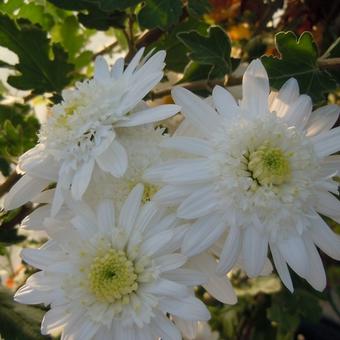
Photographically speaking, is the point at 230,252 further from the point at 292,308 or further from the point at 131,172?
the point at 292,308

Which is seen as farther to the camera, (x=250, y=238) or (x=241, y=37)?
(x=241, y=37)

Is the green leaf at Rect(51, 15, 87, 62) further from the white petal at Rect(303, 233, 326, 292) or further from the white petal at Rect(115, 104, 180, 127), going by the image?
the white petal at Rect(303, 233, 326, 292)

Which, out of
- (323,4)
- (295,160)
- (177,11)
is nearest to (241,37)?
(323,4)

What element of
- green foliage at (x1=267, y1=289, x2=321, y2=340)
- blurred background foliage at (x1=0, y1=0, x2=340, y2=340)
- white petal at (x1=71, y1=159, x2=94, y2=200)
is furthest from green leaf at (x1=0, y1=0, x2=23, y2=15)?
green foliage at (x1=267, y1=289, x2=321, y2=340)

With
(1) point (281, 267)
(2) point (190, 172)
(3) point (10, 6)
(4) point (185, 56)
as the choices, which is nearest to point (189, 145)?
(2) point (190, 172)

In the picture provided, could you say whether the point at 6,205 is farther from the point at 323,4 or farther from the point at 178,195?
the point at 323,4

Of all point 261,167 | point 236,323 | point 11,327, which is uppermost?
point 261,167
